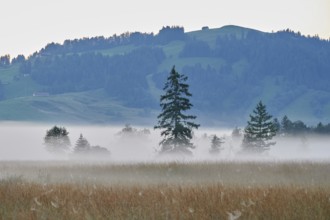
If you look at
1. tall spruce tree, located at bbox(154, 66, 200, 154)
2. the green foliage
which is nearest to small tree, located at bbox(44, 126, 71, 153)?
the green foliage

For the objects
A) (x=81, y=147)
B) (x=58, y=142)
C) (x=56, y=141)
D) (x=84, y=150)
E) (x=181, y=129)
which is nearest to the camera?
(x=181, y=129)

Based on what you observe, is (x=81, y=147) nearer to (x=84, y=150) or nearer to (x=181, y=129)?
(x=84, y=150)

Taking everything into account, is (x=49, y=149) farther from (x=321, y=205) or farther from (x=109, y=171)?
(x=321, y=205)

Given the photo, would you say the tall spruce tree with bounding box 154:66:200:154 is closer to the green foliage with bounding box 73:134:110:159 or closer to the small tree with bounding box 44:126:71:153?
the small tree with bounding box 44:126:71:153

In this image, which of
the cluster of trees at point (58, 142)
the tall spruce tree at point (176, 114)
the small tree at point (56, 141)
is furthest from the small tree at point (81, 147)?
the tall spruce tree at point (176, 114)

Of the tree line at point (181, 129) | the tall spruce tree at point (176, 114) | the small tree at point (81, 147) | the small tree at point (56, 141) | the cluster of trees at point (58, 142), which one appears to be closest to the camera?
the tall spruce tree at point (176, 114)

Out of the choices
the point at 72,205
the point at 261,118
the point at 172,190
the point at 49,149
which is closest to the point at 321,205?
the point at 172,190

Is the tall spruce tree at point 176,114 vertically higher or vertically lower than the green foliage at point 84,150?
higher

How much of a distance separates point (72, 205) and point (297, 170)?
12093 millimetres

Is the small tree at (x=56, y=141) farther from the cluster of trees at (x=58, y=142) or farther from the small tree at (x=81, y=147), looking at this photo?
the small tree at (x=81, y=147)

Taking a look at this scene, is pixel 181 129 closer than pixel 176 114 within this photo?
No

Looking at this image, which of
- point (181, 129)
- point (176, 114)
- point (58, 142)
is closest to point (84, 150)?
point (58, 142)

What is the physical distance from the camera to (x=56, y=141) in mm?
87875

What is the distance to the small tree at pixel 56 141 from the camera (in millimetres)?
85750
